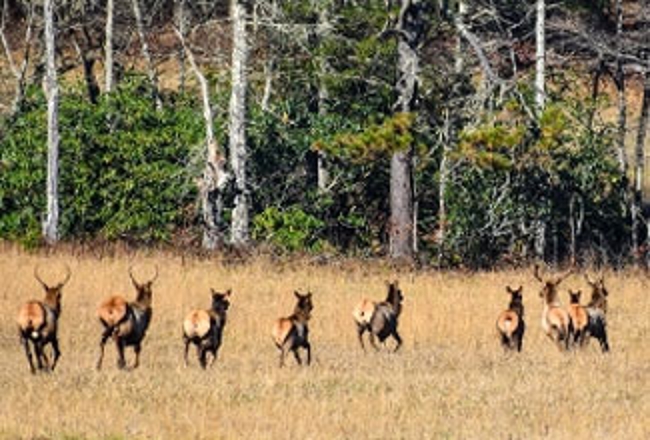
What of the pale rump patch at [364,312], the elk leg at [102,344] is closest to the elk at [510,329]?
the pale rump patch at [364,312]

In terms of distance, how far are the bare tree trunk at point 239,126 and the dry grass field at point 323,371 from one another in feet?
9.95

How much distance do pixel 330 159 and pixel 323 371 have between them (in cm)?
1740

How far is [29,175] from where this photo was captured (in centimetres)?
3644

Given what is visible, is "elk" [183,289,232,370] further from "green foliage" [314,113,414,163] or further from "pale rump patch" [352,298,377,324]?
"green foliage" [314,113,414,163]

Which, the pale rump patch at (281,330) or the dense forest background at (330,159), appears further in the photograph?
the dense forest background at (330,159)

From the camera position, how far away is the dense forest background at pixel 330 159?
34.4m

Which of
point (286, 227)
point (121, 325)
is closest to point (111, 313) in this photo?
point (121, 325)

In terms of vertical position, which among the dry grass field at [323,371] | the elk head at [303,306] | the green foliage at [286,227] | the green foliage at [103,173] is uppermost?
the green foliage at [103,173]

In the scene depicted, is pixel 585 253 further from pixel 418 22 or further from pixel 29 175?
pixel 29 175

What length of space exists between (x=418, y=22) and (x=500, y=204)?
4675 millimetres

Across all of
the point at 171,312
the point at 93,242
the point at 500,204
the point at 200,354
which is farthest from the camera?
the point at 500,204

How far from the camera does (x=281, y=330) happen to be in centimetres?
2075

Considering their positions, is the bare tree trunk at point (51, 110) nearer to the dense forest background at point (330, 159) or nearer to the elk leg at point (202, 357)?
the dense forest background at point (330, 159)

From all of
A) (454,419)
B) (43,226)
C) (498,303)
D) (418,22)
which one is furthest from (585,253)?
(454,419)
